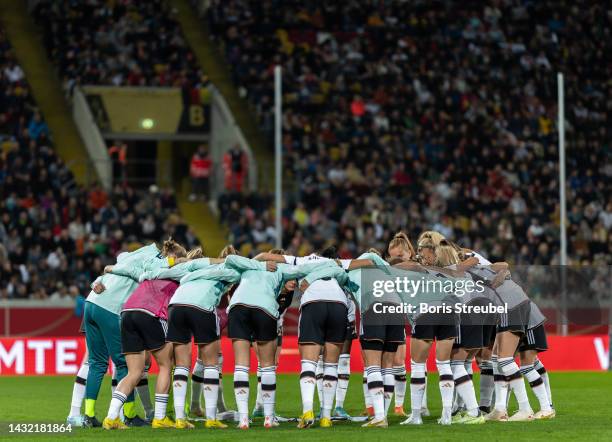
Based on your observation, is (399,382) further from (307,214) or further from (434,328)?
(307,214)

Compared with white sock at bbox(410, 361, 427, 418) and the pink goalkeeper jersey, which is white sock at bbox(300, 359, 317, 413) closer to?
white sock at bbox(410, 361, 427, 418)

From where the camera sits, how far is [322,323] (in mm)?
15891

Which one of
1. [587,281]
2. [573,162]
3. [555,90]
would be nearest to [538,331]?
[587,281]

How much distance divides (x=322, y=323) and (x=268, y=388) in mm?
936

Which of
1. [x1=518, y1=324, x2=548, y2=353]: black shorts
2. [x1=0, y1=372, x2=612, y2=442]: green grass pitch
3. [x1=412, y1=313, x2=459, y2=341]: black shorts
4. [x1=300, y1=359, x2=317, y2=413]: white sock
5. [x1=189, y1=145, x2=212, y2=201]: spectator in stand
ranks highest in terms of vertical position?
[x1=189, y1=145, x2=212, y2=201]: spectator in stand

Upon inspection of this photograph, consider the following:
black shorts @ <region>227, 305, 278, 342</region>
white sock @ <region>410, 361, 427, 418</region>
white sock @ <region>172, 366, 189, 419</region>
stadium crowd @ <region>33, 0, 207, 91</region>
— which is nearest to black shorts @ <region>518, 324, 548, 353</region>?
white sock @ <region>410, 361, 427, 418</region>

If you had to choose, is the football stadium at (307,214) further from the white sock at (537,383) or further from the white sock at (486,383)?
the white sock at (537,383)

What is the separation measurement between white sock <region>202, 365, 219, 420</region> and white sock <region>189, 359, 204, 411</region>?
5.07 ft

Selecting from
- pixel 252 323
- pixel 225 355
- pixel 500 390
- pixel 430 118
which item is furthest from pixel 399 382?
pixel 430 118

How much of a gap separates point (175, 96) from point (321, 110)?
419 centimetres

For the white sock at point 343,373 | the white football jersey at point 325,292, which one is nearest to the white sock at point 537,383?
the white sock at point 343,373

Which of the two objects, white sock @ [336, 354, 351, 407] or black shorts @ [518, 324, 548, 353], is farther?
white sock @ [336, 354, 351, 407]

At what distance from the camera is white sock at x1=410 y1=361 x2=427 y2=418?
629 inches

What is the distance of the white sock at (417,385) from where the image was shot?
16.0m
